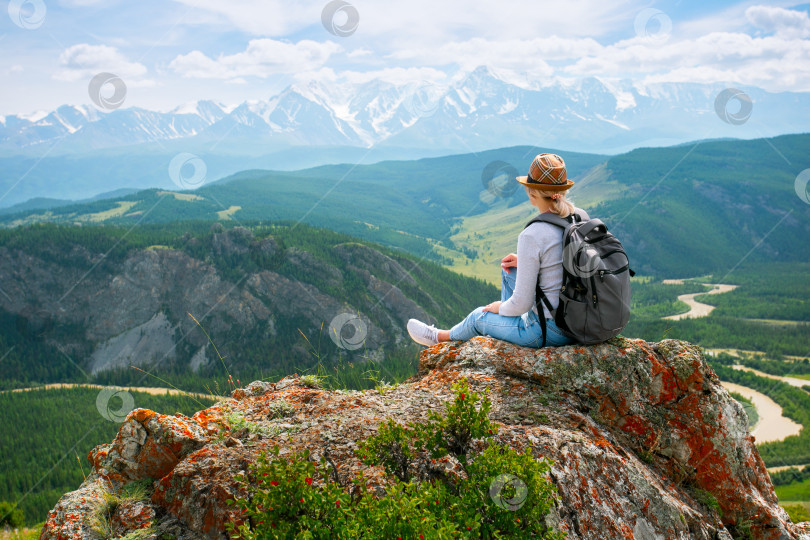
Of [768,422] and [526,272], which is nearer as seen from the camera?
[526,272]

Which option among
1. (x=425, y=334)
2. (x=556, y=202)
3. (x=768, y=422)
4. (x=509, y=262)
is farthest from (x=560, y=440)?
(x=768, y=422)

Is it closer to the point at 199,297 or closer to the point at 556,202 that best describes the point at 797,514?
the point at 556,202

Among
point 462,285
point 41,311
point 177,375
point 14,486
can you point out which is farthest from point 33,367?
point 462,285

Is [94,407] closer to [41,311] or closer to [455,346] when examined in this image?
[41,311]

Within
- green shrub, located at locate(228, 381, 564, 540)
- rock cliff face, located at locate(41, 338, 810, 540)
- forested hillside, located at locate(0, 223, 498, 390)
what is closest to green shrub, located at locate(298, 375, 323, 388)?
rock cliff face, located at locate(41, 338, 810, 540)

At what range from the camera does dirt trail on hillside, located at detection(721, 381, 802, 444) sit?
12188 cm

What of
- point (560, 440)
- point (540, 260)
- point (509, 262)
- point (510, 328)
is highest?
point (540, 260)

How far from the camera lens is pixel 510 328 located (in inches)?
350

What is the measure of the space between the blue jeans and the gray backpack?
0.47 m

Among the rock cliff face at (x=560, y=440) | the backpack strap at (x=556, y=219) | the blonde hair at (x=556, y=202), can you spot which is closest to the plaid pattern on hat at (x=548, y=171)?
the blonde hair at (x=556, y=202)

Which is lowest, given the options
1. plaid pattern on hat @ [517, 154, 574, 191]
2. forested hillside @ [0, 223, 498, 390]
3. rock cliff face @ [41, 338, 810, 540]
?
forested hillside @ [0, 223, 498, 390]

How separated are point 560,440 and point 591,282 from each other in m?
2.49

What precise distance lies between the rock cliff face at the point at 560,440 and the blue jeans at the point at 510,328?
28 cm

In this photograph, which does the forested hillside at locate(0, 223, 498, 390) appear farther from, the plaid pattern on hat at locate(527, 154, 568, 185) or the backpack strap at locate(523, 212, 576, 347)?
Answer: the plaid pattern on hat at locate(527, 154, 568, 185)
